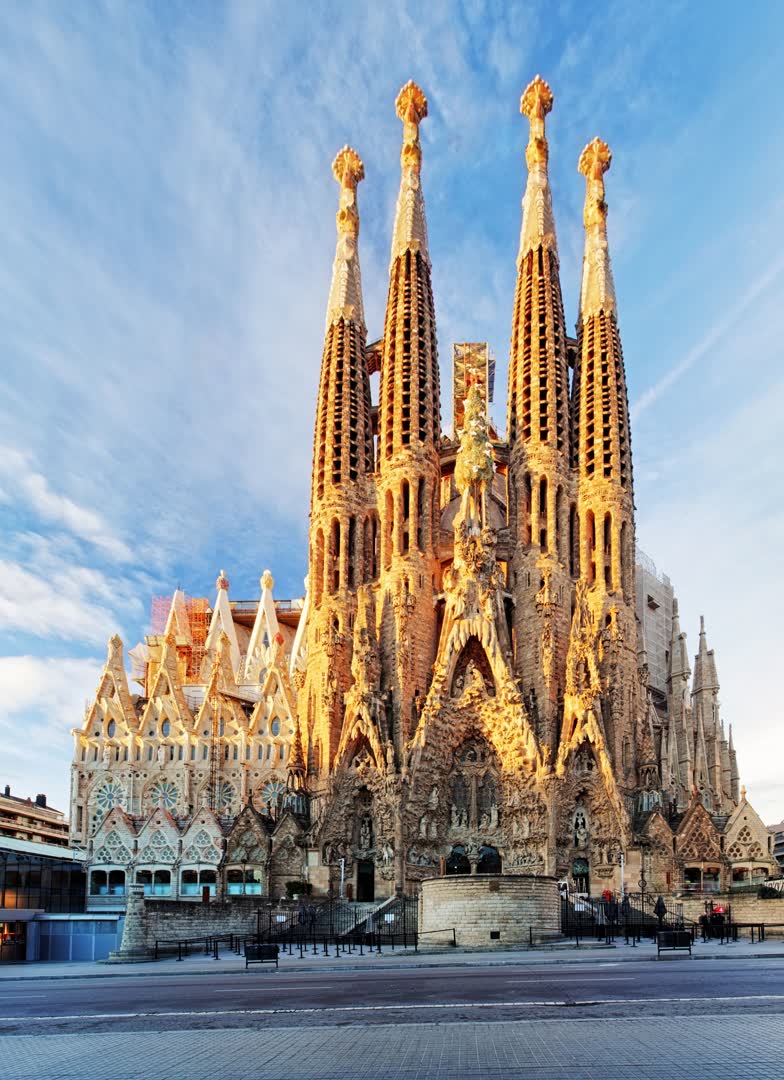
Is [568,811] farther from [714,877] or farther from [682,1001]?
[682,1001]

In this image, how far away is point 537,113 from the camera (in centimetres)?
7706

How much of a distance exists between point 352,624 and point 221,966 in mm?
39819

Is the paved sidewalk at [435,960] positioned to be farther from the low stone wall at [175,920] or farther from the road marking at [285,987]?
the road marking at [285,987]

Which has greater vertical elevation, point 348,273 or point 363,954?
point 348,273

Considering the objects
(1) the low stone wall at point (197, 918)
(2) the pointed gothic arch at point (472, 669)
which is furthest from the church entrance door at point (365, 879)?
(1) the low stone wall at point (197, 918)

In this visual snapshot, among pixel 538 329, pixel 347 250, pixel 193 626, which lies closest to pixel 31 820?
pixel 193 626

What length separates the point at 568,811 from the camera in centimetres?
5825

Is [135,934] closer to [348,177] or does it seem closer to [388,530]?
[388,530]

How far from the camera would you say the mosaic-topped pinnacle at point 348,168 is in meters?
78.3

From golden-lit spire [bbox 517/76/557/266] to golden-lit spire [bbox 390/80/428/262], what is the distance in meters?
7.23

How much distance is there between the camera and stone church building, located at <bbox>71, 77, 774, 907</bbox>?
193 feet

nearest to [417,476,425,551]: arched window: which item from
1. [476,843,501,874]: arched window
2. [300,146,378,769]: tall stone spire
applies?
[300,146,378,769]: tall stone spire

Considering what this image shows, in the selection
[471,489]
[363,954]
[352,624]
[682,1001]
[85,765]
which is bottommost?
[363,954]

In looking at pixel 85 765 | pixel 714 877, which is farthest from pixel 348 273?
pixel 714 877
